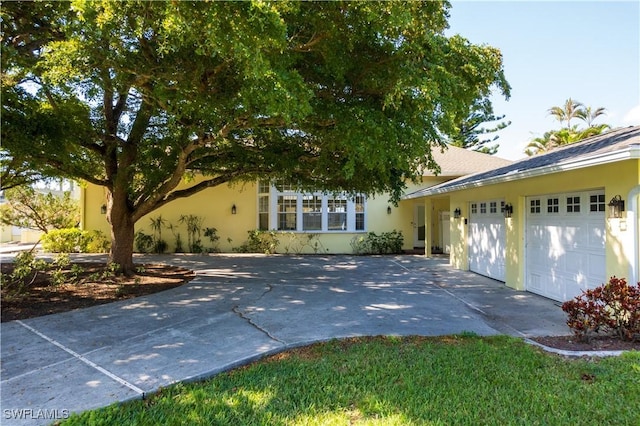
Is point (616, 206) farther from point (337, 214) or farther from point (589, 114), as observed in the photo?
point (589, 114)

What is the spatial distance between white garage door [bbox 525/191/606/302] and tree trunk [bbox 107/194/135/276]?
1033cm

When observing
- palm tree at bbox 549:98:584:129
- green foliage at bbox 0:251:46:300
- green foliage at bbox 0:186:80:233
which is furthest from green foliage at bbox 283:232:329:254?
palm tree at bbox 549:98:584:129

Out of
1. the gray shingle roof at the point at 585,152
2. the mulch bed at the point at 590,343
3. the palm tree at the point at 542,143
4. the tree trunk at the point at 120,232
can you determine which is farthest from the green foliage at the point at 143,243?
the palm tree at the point at 542,143

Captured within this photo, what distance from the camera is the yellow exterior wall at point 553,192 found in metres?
5.70

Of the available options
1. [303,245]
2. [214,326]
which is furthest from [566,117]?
[214,326]

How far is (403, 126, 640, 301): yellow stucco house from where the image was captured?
18.7ft

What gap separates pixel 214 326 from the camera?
5.92 m

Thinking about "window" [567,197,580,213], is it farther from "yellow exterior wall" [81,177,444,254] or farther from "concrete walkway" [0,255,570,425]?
"yellow exterior wall" [81,177,444,254]

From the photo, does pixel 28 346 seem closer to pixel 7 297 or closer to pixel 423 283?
pixel 7 297

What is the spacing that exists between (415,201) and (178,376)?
14.8m

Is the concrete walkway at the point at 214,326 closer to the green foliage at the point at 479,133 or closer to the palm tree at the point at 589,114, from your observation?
the green foliage at the point at 479,133

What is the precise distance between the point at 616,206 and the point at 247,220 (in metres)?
14.3

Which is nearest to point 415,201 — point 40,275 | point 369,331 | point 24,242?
point 369,331

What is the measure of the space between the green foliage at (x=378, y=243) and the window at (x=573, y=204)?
973 cm
